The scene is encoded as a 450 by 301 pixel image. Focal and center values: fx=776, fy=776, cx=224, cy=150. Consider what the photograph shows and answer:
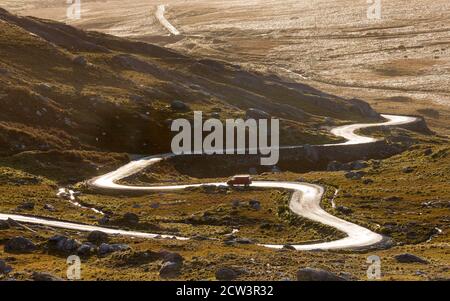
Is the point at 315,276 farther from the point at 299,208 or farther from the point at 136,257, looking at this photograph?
the point at 299,208

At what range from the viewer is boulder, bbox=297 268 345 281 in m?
49.4

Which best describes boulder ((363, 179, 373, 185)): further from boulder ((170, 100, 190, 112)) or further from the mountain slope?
boulder ((170, 100, 190, 112))

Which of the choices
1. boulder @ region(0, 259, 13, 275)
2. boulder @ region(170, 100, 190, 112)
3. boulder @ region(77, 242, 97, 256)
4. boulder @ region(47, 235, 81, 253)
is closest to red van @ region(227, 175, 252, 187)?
boulder @ region(47, 235, 81, 253)

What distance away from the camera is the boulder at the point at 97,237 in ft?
229

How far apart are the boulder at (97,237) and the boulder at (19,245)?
557cm

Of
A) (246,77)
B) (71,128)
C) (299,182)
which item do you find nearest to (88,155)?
(71,128)

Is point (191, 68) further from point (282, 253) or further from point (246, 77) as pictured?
point (282, 253)

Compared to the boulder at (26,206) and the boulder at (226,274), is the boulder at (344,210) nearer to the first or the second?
the boulder at (26,206)

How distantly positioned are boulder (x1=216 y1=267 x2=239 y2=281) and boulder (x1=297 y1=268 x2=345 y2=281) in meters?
4.75

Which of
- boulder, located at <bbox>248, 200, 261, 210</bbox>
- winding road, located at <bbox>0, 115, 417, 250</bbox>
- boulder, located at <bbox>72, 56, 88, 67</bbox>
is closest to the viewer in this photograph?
winding road, located at <bbox>0, 115, 417, 250</bbox>

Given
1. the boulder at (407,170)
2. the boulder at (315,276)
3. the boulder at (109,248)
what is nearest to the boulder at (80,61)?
the boulder at (407,170)

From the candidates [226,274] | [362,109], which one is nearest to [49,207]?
[226,274]

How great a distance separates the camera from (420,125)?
577 feet

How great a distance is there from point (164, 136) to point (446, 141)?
6661 centimetres
